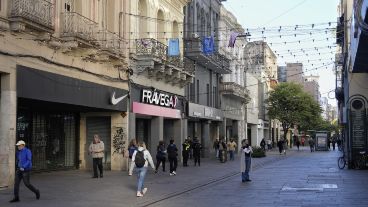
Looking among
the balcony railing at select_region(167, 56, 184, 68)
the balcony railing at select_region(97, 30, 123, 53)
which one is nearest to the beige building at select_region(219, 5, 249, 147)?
the balcony railing at select_region(167, 56, 184, 68)

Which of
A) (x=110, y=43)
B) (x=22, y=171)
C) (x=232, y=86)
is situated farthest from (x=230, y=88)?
(x=22, y=171)

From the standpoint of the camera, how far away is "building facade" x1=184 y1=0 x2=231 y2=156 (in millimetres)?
37875

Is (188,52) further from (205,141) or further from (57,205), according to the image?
(57,205)

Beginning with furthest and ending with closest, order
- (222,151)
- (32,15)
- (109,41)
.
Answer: (222,151), (109,41), (32,15)

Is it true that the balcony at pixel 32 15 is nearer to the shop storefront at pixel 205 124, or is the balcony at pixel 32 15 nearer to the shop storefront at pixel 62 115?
the shop storefront at pixel 62 115

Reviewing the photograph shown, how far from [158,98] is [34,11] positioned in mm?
14050

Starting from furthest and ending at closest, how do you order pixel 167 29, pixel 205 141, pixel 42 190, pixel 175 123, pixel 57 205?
pixel 205 141 → pixel 175 123 → pixel 167 29 → pixel 42 190 → pixel 57 205

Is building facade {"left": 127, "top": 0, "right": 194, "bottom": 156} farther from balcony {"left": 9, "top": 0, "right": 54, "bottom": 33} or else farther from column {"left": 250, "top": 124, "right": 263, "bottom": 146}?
column {"left": 250, "top": 124, "right": 263, "bottom": 146}

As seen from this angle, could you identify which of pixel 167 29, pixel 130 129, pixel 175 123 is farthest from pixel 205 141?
pixel 130 129

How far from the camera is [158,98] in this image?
31531 millimetres

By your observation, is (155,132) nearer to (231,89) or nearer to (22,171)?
(22,171)

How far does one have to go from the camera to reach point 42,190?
17.2 meters

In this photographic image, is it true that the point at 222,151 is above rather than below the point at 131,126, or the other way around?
below

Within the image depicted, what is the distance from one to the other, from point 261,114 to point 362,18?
63260 millimetres
